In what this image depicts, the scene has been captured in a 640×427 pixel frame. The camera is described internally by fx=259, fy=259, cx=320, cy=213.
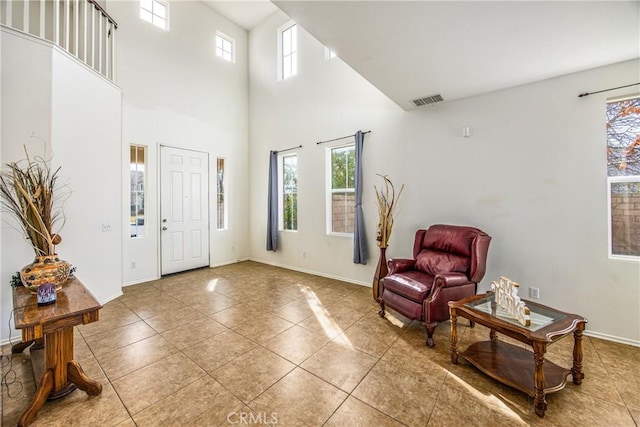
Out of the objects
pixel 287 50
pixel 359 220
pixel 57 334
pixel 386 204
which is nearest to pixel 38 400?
pixel 57 334

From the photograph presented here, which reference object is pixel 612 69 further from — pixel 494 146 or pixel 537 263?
pixel 537 263

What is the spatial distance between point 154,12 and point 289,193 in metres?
3.96

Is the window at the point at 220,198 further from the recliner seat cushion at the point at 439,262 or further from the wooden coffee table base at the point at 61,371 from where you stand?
the recliner seat cushion at the point at 439,262

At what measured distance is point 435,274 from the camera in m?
2.89

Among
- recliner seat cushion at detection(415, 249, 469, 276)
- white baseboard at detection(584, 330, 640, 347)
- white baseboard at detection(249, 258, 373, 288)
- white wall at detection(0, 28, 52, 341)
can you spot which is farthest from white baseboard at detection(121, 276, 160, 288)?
white baseboard at detection(584, 330, 640, 347)

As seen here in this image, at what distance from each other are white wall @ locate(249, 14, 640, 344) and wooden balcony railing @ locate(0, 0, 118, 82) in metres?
3.00

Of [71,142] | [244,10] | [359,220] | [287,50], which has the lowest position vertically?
[359,220]

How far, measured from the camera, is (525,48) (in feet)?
7.19

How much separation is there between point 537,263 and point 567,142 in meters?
1.30

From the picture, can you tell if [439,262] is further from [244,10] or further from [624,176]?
[244,10]

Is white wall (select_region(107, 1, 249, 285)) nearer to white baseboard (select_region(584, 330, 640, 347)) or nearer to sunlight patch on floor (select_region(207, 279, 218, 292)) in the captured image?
sunlight patch on floor (select_region(207, 279, 218, 292))

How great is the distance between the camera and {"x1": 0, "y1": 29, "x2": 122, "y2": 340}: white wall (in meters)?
2.54

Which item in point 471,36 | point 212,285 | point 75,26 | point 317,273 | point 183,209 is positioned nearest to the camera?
point 471,36

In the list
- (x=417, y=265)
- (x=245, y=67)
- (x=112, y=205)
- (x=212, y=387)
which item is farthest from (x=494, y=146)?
(x=245, y=67)
